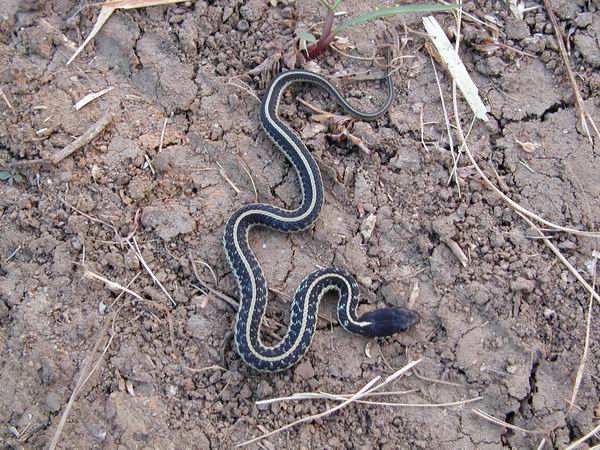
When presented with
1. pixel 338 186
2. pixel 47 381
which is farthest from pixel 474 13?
pixel 47 381

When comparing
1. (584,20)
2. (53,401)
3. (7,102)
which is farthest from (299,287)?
(584,20)

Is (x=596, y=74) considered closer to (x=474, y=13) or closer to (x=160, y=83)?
(x=474, y=13)

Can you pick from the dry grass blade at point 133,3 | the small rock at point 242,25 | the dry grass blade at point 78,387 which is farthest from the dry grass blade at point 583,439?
the dry grass blade at point 133,3

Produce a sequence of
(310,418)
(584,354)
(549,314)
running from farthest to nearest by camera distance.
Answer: (549,314), (584,354), (310,418)

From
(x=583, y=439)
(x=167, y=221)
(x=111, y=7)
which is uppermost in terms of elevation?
(x=111, y=7)

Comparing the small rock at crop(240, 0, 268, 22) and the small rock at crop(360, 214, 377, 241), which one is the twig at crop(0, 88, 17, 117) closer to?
the small rock at crop(240, 0, 268, 22)

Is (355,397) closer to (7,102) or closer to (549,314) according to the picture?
(549,314)

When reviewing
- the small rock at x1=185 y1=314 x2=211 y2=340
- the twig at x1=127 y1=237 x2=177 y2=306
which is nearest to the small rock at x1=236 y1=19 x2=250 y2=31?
the twig at x1=127 y1=237 x2=177 y2=306
